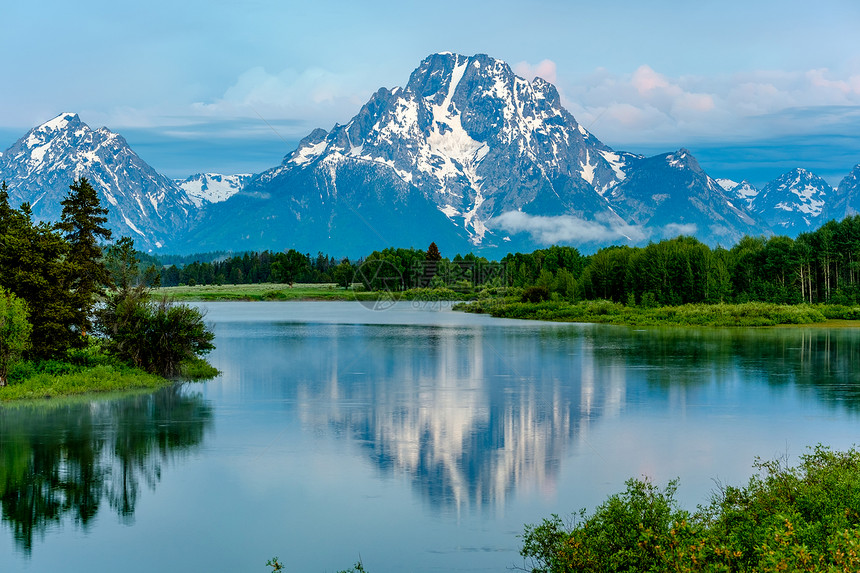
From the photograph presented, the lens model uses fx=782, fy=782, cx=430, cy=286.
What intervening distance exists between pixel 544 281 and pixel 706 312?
105 ft

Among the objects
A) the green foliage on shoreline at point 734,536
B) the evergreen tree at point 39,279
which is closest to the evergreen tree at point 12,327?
the evergreen tree at point 39,279

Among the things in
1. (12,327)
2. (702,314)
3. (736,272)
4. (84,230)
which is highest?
(84,230)

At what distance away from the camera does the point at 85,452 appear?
2220 centimetres

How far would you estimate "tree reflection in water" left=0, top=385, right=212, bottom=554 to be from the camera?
1719 cm

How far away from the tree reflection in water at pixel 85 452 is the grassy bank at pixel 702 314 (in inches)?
2337

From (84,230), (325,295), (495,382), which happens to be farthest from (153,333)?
(325,295)

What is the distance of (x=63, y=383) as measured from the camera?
104 ft

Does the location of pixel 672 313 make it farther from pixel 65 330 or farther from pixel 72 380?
pixel 72 380

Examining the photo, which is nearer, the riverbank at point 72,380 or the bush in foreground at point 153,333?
the riverbank at point 72,380

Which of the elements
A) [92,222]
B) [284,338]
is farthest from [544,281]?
[92,222]

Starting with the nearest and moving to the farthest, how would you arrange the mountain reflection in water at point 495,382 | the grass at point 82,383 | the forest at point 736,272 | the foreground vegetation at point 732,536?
the foreground vegetation at point 732,536
the mountain reflection in water at point 495,382
the grass at point 82,383
the forest at point 736,272

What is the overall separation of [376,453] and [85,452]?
27.1 ft

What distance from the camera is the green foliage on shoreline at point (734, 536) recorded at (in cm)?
1056

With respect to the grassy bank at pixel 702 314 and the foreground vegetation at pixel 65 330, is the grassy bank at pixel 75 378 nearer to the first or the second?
the foreground vegetation at pixel 65 330
